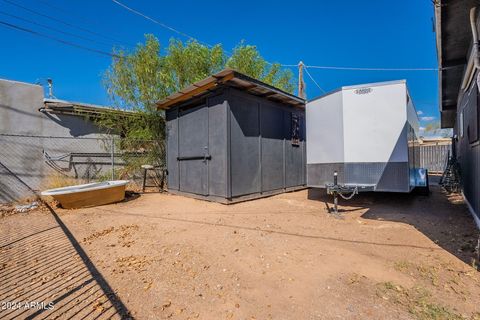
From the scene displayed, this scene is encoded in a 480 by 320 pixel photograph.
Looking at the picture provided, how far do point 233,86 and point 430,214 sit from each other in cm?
519

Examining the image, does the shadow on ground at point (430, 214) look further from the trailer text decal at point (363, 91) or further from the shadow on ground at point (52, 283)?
the shadow on ground at point (52, 283)

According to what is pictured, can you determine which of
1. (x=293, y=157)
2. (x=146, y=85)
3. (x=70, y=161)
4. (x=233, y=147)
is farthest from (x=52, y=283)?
(x=146, y=85)

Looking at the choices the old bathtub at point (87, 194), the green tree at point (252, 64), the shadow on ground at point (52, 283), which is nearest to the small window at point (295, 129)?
the green tree at point (252, 64)

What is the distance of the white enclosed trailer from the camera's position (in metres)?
5.07

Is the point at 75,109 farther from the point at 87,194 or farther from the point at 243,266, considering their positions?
the point at 243,266

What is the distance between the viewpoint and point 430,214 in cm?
520

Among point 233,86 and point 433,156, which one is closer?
point 233,86

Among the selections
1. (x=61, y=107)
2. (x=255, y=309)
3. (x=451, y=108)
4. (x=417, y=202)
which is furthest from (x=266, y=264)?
(x=451, y=108)

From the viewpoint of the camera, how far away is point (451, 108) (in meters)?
9.80

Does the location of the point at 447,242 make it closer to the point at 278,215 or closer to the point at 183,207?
the point at 278,215

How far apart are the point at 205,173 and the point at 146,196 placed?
240 cm

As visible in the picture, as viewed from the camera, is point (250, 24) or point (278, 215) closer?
point (278, 215)

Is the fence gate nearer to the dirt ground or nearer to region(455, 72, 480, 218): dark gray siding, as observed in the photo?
region(455, 72, 480, 218): dark gray siding

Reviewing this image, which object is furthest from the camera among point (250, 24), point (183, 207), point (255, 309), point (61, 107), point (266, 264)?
point (250, 24)
